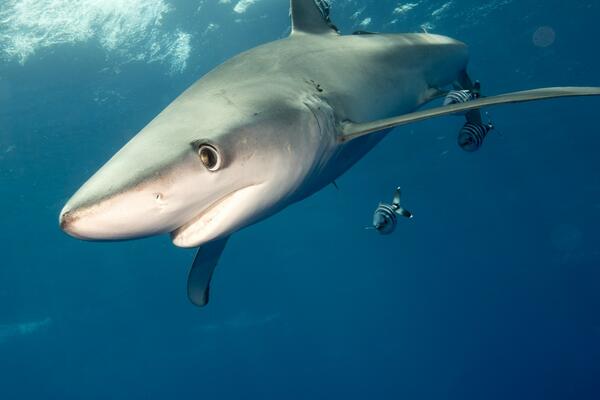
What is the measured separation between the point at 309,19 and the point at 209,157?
10.6 ft

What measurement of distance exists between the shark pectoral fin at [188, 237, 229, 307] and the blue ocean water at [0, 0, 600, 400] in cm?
1160

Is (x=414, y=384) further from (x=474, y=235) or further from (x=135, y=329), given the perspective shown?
(x=135, y=329)

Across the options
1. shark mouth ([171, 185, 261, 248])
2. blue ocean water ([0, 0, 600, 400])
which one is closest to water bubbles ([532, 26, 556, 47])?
blue ocean water ([0, 0, 600, 400])

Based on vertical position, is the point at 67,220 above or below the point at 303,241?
above

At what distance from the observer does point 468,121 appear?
5359 mm

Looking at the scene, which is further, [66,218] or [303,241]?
[303,241]

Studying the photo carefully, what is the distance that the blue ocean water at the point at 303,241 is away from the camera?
1543cm

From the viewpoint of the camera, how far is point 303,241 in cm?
5088

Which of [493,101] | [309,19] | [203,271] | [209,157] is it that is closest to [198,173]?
[209,157]

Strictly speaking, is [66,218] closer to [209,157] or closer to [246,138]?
[209,157]

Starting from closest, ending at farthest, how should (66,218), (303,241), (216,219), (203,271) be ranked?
(66,218), (216,219), (203,271), (303,241)

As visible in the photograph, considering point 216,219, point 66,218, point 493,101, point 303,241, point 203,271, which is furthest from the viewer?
point 303,241

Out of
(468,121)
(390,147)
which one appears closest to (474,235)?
(390,147)

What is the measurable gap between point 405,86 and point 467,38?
1408cm
